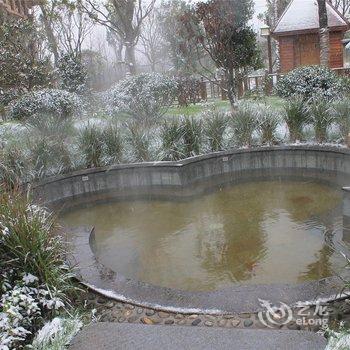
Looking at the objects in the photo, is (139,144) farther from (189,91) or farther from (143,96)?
(189,91)

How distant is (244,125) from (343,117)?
165 cm

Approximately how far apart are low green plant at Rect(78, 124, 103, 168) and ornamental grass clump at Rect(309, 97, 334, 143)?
3.66 metres

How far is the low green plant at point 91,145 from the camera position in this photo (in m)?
7.25

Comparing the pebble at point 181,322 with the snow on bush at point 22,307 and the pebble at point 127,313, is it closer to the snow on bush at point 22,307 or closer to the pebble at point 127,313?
the pebble at point 127,313

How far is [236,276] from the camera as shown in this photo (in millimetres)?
3959

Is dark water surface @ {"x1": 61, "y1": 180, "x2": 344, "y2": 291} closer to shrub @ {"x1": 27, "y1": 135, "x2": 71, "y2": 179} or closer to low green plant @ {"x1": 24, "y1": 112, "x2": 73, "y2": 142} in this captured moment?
shrub @ {"x1": 27, "y1": 135, "x2": 71, "y2": 179}

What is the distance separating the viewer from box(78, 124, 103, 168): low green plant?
23.8 feet

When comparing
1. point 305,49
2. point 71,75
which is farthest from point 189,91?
Answer: point 305,49

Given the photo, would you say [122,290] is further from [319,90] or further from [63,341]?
[319,90]

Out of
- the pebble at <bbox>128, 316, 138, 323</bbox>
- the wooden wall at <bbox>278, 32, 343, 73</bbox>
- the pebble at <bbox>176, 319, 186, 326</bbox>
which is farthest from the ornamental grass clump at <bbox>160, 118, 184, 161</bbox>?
the wooden wall at <bbox>278, 32, 343, 73</bbox>

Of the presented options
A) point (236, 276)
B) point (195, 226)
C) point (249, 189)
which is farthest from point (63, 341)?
point (249, 189)

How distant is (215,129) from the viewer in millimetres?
Answer: 7668

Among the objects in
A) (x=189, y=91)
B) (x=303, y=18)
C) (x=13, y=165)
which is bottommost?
(x=13, y=165)

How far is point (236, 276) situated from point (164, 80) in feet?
24.2
